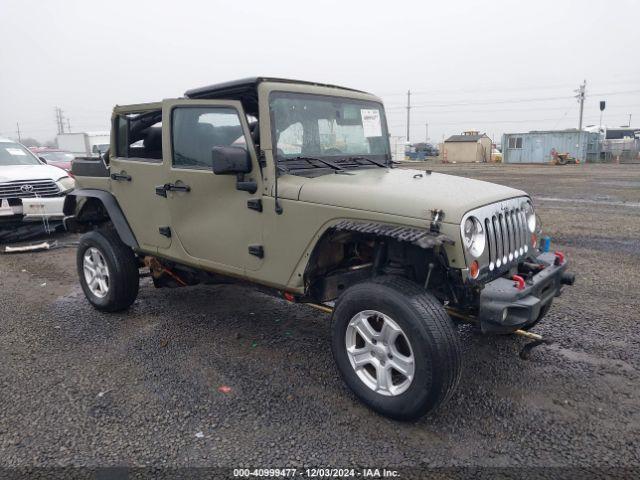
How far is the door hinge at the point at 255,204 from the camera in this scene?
11.8 ft

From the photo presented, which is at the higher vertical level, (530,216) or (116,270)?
(530,216)

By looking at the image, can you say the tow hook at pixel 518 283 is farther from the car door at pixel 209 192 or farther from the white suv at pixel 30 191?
the white suv at pixel 30 191

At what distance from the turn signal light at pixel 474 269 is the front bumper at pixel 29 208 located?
7.07 meters

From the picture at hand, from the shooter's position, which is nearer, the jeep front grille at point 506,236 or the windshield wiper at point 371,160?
the jeep front grille at point 506,236

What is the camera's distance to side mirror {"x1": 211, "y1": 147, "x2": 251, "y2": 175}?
3404 millimetres

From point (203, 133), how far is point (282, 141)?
766mm

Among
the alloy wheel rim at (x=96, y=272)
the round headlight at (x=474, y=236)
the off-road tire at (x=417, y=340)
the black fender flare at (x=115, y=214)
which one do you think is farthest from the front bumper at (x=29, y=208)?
the round headlight at (x=474, y=236)

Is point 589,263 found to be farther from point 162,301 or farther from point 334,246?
point 162,301

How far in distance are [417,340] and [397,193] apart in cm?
91

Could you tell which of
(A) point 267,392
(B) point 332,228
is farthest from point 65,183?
(B) point 332,228

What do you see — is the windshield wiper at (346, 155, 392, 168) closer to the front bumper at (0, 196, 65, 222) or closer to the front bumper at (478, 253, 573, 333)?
the front bumper at (478, 253, 573, 333)

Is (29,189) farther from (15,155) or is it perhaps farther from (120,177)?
(120,177)

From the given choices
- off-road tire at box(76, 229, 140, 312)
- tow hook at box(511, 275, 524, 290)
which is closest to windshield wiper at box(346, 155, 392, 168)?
tow hook at box(511, 275, 524, 290)

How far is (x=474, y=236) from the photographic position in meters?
2.99
